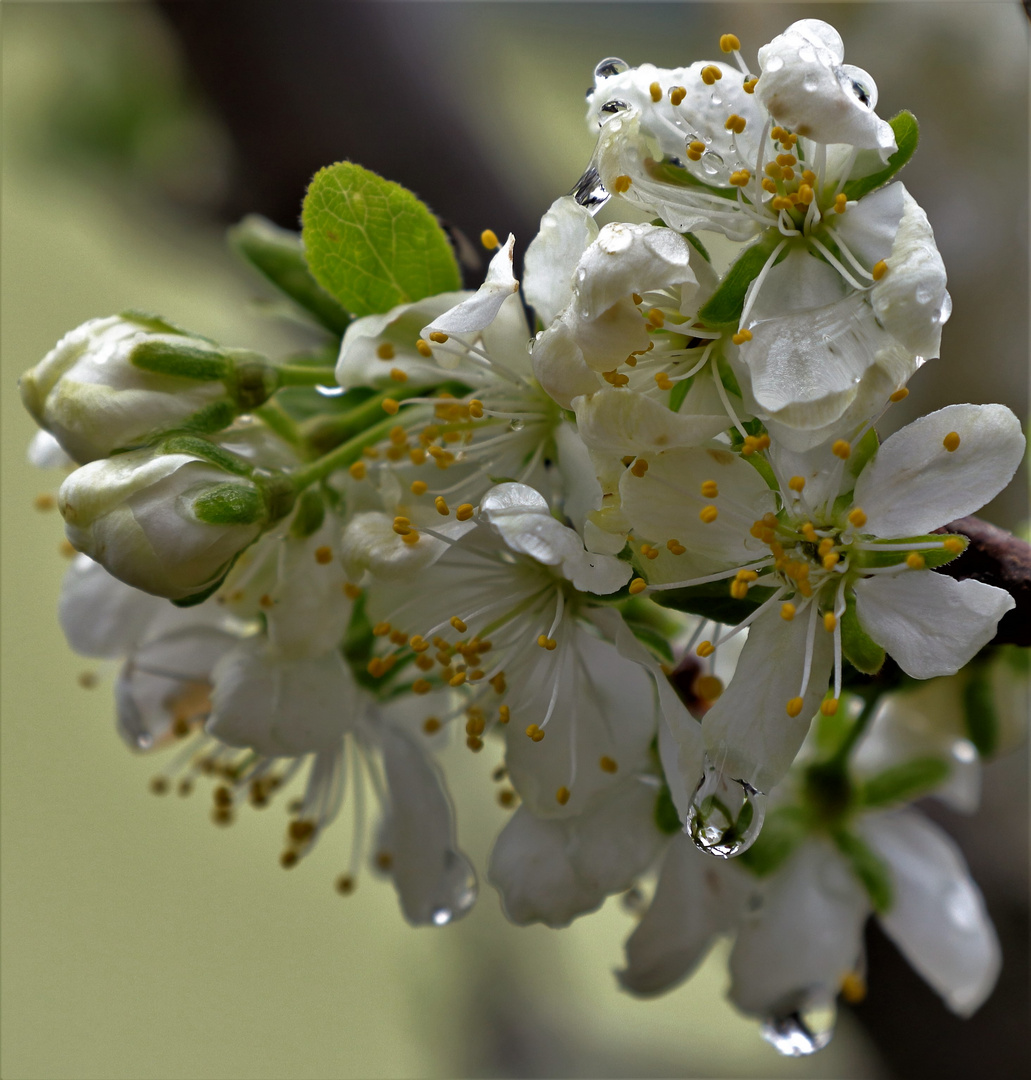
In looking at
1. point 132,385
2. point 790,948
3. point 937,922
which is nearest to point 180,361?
point 132,385

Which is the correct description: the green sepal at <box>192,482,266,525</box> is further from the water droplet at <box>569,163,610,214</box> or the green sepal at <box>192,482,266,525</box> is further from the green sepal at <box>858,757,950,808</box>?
the green sepal at <box>858,757,950,808</box>

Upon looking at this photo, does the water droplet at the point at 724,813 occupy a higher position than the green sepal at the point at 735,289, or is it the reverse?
the green sepal at the point at 735,289

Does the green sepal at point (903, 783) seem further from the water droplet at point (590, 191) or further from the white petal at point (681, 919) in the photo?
the water droplet at point (590, 191)

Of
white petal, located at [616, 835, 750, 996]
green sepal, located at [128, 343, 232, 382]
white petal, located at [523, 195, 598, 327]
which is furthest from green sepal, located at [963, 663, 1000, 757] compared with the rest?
green sepal, located at [128, 343, 232, 382]

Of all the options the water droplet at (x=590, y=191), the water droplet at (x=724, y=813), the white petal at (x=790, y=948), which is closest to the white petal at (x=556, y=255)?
the water droplet at (x=590, y=191)

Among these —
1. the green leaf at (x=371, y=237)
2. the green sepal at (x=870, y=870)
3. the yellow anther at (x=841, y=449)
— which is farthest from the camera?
the green sepal at (x=870, y=870)

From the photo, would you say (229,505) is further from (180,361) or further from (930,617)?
(930,617)
